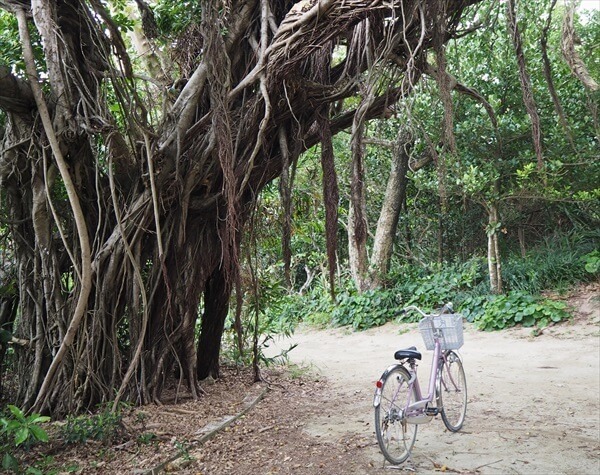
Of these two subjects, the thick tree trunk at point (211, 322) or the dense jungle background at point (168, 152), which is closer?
the dense jungle background at point (168, 152)

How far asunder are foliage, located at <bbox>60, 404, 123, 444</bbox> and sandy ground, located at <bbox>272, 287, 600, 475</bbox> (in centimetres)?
154

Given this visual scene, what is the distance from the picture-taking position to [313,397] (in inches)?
238

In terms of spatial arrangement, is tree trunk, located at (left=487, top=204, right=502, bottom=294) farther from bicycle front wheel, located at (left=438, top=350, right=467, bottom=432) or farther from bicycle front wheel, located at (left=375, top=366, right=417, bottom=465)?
bicycle front wheel, located at (left=375, top=366, right=417, bottom=465)

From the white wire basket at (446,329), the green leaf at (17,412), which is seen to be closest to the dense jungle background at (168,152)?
the green leaf at (17,412)

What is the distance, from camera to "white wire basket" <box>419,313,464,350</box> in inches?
169

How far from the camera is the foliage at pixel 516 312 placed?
928 centimetres

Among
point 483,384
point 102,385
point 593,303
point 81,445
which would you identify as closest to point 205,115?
point 102,385

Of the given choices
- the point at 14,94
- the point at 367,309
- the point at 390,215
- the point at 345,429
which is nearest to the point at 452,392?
the point at 345,429

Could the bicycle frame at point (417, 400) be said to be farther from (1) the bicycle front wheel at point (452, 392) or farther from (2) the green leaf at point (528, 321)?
(2) the green leaf at point (528, 321)

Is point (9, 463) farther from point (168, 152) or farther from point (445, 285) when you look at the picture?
point (445, 285)

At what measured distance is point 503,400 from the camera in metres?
5.53

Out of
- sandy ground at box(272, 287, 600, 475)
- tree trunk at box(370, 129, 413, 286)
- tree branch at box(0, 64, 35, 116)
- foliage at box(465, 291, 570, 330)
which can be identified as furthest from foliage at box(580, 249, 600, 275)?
tree branch at box(0, 64, 35, 116)

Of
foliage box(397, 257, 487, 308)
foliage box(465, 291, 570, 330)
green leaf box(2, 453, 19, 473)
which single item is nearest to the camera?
green leaf box(2, 453, 19, 473)

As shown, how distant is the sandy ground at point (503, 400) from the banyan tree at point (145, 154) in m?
1.66
